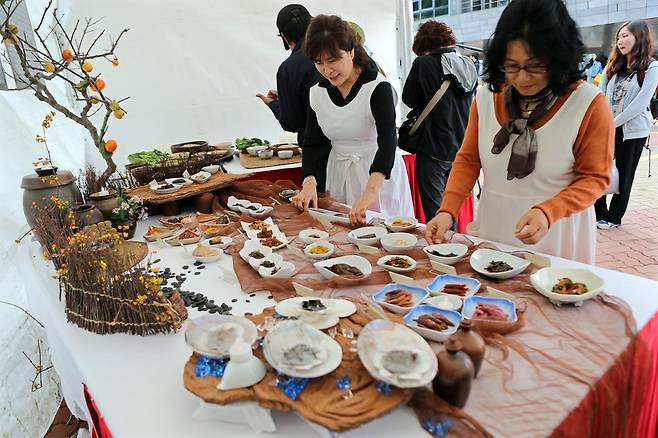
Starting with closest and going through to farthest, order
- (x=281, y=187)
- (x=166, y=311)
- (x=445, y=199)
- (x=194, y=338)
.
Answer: (x=194, y=338) < (x=166, y=311) < (x=445, y=199) < (x=281, y=187)

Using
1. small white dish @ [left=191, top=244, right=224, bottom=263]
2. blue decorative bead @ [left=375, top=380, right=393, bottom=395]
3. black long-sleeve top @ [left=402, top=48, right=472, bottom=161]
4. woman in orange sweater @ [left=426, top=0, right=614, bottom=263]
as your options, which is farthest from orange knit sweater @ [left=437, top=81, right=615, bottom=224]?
black long-sleeve top @ [left=402, top=48, right=472, bottom=161]

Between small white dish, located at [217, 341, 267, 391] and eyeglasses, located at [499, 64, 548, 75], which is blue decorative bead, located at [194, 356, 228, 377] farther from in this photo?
eyeglasses, located at [499, 64, 548, 75]

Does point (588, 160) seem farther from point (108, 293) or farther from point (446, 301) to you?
point (108, 293)

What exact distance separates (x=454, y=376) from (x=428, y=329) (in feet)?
0.70

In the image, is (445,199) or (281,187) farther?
(281,187)

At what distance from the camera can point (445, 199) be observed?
62.2 inches

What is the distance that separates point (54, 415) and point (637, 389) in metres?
2.27

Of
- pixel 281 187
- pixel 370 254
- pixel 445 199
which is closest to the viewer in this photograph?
pixel 370 254

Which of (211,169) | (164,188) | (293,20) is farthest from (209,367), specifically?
(293,20)

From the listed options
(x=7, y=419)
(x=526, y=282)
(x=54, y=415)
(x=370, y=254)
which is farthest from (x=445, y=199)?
(x=54, y=415)

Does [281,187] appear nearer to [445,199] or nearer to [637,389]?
[445,199]

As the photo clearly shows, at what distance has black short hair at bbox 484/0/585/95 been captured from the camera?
1.21m

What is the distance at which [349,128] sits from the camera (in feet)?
6.75

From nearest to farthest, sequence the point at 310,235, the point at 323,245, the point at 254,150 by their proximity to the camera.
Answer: the point at 323,245, the point at 310,235, the point at 254,150
